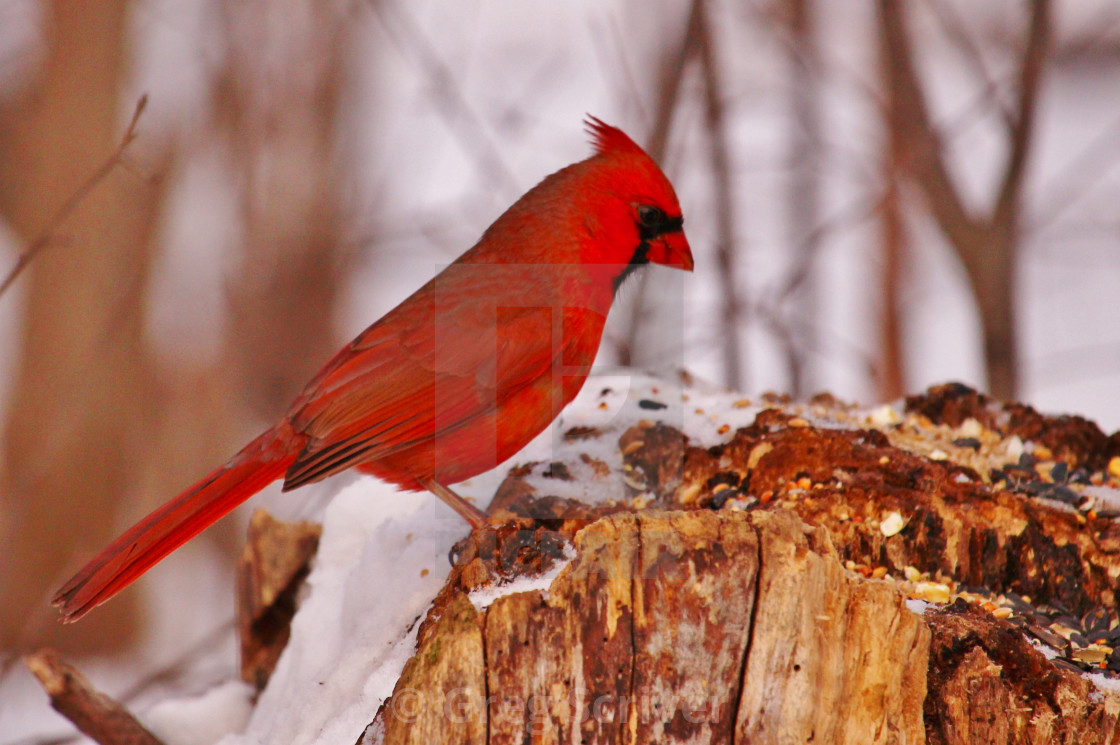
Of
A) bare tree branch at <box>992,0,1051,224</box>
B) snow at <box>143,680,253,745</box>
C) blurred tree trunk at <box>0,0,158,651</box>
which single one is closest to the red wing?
snow at <box>143,680,253,745</box>

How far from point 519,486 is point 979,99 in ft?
8.21

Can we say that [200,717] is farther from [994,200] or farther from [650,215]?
[994,200]

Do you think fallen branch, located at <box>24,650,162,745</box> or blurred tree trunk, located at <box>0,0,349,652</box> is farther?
blurred tree trunk, located at <box>0,0,349,652</box>

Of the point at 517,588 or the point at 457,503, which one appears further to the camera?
the point at 457,503

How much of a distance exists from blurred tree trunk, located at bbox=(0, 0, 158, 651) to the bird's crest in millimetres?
3832

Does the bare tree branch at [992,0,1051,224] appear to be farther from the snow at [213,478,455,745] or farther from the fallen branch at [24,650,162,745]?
the fallen branch at [24,650,162,745]

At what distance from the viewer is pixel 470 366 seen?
2.25 m

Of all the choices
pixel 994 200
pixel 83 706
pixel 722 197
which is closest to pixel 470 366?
pixel 83 706

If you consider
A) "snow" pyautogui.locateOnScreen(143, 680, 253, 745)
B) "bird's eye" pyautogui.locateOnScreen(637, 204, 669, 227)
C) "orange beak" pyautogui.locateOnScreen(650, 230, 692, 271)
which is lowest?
"snow" pyautogui.locateOnScreen(143, 680, 253, 745)

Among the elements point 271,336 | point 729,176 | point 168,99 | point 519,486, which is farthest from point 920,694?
point 168,99

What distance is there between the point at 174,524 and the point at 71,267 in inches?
171

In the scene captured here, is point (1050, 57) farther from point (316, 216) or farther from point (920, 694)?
point (316, 216)

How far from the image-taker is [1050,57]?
399cm

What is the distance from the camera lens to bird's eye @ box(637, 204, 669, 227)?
2466mm
